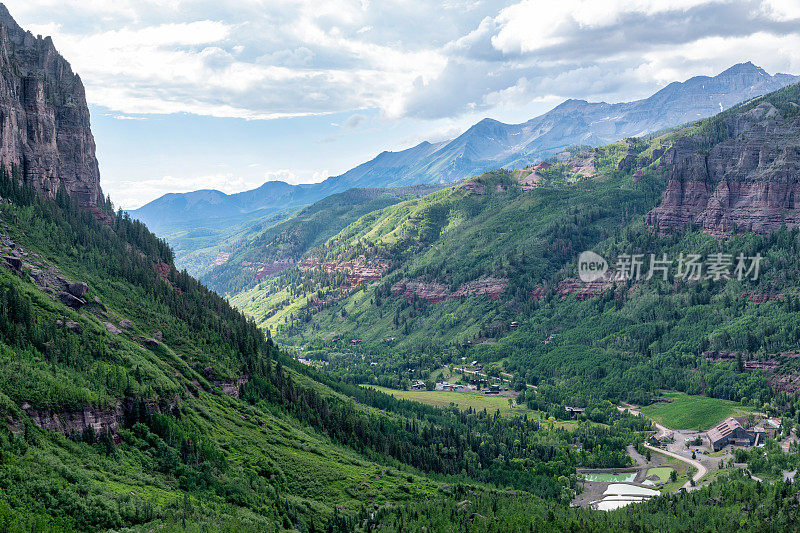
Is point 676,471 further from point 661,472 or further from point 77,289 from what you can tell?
point 77,289

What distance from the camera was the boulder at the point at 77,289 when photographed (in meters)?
171

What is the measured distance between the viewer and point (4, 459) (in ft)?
341

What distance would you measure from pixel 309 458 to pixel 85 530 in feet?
218

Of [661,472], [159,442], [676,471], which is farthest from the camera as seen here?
[661,472]

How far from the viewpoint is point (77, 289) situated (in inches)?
6737

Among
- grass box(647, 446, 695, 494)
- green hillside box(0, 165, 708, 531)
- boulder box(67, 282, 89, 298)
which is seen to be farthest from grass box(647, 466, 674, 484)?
boulder box(67, 282, 89, 298)

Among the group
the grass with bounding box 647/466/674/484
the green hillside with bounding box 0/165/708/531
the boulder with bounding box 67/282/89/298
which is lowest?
the grass with bounding box 647/466/674/484

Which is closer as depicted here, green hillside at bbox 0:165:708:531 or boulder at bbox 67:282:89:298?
green hillside at bbox 0:165:708:531

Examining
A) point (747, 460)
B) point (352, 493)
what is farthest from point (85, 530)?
point (747, 460)

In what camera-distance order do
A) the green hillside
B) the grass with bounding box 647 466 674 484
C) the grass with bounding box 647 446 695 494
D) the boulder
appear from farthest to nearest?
1. the grass with bounding box 647 466 674 484
2. the grass with bounding box 647 446 695 494
3. the boulder
4. the green hillside

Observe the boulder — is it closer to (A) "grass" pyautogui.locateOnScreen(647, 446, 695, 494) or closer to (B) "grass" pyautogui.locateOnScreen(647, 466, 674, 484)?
(A) "grass" pyautogui.locateOnScreen(647, 446, 695, 494)

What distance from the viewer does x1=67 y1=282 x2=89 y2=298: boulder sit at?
170750mm

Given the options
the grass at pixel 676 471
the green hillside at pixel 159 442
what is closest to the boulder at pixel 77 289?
the green hillside at pixel 159 442

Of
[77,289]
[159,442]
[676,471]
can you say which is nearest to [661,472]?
[676,471]
